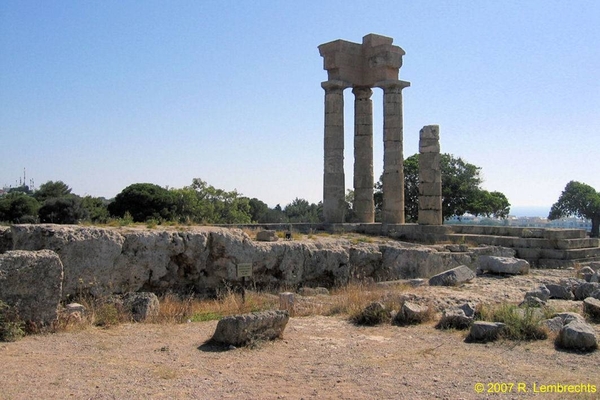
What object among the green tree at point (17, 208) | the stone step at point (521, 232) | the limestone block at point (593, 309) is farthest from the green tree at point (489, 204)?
the limestone block at point (593, 309)

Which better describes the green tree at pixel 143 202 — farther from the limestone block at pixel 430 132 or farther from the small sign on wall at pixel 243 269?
the small sign on wall at pixel 243 269

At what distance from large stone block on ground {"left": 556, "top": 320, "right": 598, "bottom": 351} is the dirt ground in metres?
0.16

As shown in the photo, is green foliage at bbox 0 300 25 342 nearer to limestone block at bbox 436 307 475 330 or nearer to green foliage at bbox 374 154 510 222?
limestone block at bbox 436 307 475 330

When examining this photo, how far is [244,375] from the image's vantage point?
611 centimetres

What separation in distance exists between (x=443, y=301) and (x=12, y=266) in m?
7.36

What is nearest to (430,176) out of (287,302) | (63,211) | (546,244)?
(546,244)

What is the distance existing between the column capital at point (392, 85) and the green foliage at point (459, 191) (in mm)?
19826

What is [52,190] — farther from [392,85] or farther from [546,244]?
[546,244]

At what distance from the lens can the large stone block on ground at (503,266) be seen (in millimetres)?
14633

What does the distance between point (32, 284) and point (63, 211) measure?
82.7 feet

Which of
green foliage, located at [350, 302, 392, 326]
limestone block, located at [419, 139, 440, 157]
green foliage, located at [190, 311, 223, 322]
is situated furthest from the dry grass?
limestone block, located at [419, 139, 440, 157]

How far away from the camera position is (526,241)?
18422mm

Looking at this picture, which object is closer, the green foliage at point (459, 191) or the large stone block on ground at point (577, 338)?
the large stone block on ground at point (577, 338)

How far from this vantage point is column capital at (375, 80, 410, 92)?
21.3 meters
